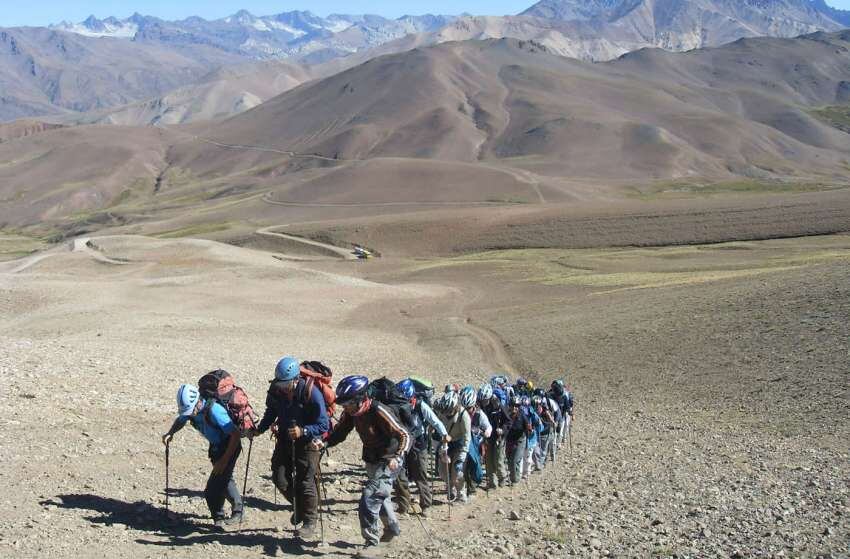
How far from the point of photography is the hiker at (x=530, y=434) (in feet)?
47.8

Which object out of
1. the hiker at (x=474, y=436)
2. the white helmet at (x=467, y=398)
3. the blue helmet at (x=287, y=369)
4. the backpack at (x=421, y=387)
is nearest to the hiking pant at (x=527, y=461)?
the hiker at (x=474, y=436)

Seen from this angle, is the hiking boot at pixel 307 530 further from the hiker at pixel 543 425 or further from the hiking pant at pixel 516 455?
the hiker at pixel 543 425

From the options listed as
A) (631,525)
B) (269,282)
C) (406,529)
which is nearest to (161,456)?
(406,529)

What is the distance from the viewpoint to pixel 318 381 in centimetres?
1081

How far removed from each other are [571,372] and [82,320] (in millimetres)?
19264

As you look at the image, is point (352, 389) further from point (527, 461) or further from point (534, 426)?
point (527, 461)

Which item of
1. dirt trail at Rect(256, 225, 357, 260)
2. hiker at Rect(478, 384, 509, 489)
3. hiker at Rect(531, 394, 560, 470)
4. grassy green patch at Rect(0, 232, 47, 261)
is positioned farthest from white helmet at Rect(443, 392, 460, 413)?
grassy green patch at Rect(0, 232, 47, 261)

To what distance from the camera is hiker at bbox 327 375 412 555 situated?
34.4 feet

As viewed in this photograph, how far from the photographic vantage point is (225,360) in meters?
24.9

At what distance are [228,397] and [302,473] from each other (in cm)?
143

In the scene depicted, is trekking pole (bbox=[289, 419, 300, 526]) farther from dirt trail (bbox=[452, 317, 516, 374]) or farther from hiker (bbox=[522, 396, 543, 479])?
dirt trail (bbox=[452, 317, 516, 374])

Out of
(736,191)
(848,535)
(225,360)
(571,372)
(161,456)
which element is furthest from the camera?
(736,191)

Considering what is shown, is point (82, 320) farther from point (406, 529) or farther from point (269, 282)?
point (406, 529)

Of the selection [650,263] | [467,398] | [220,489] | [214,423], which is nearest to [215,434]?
[214,423]
